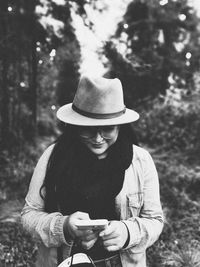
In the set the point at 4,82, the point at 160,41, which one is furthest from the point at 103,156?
the point at 160,41

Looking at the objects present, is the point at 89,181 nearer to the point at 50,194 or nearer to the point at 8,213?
the point at 50,194

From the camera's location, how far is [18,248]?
4.14 m

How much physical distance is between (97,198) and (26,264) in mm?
2361

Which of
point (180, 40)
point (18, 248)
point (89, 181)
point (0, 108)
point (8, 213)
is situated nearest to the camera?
point (89, 181)

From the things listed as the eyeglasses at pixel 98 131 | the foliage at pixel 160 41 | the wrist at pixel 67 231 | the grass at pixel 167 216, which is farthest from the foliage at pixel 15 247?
the foliage at pixel 160 41

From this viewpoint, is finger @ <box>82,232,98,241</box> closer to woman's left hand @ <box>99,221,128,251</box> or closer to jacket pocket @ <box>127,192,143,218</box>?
woman's left hand @ <box>99,221,128,251</box>

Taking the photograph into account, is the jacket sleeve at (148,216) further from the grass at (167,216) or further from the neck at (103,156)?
the grass at (167,216)

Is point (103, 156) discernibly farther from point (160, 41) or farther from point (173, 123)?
point (160, 41)

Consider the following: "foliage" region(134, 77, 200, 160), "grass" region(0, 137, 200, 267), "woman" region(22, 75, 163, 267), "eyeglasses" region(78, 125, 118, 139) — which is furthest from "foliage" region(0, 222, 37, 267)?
"foliage" region(134, 77, 200, 160)

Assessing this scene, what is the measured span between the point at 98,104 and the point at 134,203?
2.05 ft

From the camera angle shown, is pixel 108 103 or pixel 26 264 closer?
pixel 108 103

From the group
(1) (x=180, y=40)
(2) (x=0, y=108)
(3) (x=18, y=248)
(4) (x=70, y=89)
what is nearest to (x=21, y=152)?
(2) (x=0, y=108)

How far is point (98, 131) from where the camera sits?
1889 millimetres

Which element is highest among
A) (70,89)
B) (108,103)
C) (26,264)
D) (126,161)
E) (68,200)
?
(108,103)
